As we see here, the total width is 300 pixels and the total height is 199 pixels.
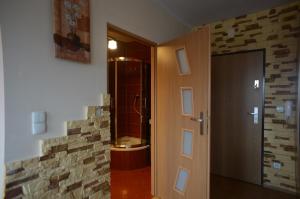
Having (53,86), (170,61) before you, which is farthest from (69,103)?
(170,61)

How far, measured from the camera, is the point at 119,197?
2.39m

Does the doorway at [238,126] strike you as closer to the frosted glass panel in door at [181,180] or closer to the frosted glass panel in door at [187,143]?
the frosted glass panel in door at [181,180]

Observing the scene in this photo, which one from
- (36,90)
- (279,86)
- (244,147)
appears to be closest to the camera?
(36,90)

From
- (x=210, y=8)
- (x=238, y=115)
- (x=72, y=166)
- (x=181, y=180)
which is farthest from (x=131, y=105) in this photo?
(x=72, y=166)

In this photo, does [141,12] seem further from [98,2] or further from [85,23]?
[85,23]

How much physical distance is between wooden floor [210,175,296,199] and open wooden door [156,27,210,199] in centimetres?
65

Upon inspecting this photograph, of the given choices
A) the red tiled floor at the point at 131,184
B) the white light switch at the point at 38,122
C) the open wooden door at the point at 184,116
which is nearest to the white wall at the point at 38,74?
the white light switch at the point at 38,122

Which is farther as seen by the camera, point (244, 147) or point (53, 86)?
point (244, 147)

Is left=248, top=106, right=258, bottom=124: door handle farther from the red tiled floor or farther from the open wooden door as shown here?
the red tiled floor

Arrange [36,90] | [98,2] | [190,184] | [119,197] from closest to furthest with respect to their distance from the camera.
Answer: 1. [36,90]
2. [98,2]
3. [190,184]
4. [119,197]

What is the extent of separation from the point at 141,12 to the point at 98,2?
0.60m

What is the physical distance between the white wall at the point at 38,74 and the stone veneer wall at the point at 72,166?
68 millimetres

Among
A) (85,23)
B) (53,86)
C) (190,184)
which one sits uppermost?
(85,23)

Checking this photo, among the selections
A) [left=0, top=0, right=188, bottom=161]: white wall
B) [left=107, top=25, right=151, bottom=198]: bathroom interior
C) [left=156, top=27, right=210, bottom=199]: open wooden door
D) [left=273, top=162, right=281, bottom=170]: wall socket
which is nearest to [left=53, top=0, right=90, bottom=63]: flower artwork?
[left=0, top=0, right=188, bottom=161]: white wall
